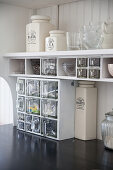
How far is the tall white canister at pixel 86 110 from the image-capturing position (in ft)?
6.20

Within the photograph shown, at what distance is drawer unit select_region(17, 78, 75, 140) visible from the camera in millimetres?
1899

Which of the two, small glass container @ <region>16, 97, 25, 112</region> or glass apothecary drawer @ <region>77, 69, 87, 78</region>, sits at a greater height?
glass apothecary drawer @ <region>77, 69, 87, 78</region>

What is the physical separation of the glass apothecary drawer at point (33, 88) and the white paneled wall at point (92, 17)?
0.37m

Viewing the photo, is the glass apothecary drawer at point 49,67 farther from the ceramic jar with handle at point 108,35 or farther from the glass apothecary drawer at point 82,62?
the ceramic jar with handle at point 108,35

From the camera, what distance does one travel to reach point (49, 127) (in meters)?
1.95

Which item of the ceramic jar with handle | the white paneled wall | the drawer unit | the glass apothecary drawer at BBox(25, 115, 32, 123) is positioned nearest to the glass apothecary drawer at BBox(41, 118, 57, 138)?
the drawer unit

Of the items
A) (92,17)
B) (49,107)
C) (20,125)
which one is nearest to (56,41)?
(92,17)

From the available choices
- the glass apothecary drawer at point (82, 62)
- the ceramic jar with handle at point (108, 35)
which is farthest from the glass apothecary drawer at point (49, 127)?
the ceramic jar with handle at point (108, 35)

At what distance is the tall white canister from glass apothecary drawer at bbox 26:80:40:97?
25 cm

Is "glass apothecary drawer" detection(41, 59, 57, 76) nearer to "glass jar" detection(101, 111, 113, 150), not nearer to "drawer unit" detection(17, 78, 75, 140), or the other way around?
"drawer unit" detection(17, 78, 75, 140)

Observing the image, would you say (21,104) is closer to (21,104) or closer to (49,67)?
(21,104)

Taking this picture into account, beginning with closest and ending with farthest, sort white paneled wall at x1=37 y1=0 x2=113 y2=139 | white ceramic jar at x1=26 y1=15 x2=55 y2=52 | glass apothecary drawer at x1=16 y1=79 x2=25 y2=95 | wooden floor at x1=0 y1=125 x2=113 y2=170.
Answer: wooden floor at x1=0 y1=125 x2=113 y2=170
white paneled wall at x1=37 y1=0 x2=113 y2=139
white ceramic jar at x1=26 y1=15 x2=55 y2=52
glass apothecary drawer at x1=16 y1=79 x2=25 y2=95

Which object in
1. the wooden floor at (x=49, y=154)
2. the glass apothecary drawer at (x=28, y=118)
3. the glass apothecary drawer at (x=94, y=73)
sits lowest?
the wooden floor at (x=49, y=154)

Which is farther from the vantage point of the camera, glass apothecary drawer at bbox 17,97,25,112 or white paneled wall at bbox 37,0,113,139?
glass apothecary drawer at bbox 17,97,25,112
